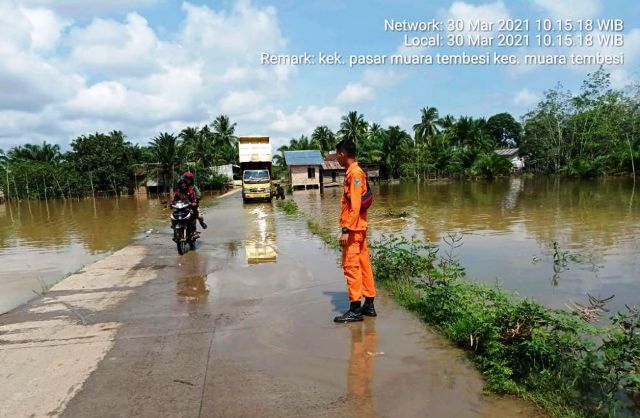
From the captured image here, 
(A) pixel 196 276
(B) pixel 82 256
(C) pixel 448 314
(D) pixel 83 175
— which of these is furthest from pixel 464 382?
(D) pixel 83 175

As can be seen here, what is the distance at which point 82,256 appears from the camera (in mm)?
11414

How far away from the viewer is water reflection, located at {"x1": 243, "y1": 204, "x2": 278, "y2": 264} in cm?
899

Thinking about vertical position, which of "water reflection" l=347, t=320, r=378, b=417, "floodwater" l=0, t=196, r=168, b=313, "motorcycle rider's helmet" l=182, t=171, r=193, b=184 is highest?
"motorcycle rider's helmet" l=182, t=171, r=193, b=184

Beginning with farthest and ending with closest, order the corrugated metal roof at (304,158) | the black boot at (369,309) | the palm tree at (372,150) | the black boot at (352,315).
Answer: the palm tree at (372,150) < the corrugated metal roof at (304,158) < the black boot at (369,309) < the black boot at (352,315)

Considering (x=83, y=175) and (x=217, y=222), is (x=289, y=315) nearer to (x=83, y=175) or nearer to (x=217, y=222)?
(x=217, y=222)

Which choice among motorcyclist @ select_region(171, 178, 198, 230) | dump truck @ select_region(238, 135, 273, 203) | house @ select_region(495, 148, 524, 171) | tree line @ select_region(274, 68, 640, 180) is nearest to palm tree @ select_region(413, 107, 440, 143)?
tree line @ select_region(274, 68, 640, 180)

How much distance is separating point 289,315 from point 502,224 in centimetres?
1068

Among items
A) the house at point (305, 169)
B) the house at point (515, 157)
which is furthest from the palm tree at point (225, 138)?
the house at point (515, 157)

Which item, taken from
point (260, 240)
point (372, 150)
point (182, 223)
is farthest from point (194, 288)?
point (372, 150)

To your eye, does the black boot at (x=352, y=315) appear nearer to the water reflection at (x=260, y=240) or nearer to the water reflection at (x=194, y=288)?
the water reflection at (x=194, y=288)

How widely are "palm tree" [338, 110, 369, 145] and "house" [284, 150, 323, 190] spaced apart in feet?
43.9

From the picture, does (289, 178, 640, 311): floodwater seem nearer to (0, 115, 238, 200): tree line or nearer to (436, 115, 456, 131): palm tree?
(0, 115, 238, 200): tree line

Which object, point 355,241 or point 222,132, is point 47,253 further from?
point 222,132

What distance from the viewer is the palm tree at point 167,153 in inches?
1881
